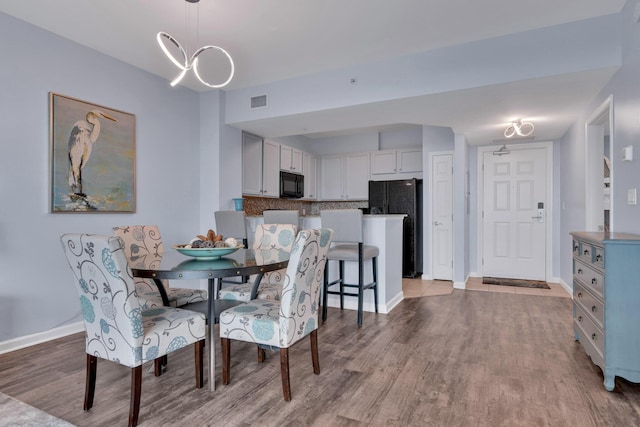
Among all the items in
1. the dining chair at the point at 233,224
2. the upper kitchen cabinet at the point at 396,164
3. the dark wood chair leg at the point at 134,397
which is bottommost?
the dark wood chair leg at the point at 134,397

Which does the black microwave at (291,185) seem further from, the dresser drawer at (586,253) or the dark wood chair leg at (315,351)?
the dresser drawer at (586,253)

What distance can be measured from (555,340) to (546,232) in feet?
9.35

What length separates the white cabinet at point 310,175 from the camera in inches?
251

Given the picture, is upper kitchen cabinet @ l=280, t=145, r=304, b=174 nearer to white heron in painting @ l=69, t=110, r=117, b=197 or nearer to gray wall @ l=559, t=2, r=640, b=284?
white heron in painting @ l=69, t=110, r=117, b=197

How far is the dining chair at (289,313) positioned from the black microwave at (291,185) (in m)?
3.62

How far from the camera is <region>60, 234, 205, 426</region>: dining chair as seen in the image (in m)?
1.56

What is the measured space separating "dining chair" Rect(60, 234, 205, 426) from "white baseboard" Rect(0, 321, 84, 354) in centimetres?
140

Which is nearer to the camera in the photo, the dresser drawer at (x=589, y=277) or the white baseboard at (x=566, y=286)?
the dresser drawer at (x=589, y=277)

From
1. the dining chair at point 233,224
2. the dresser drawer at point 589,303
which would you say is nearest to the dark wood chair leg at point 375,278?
the dining chair at point 233,224

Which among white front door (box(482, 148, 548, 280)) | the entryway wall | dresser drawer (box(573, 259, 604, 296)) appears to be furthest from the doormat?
dresser drawer (box(573, 259, 604, 296))

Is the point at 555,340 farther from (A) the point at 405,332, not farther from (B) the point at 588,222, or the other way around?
(B) the point at 588,222

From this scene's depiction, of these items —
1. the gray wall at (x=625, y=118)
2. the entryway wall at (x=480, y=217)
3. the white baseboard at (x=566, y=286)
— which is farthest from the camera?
the entryway wall at (x=480, y=217)

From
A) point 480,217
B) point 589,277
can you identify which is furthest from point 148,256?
point 480,217

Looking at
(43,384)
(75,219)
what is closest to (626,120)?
(43,384)
